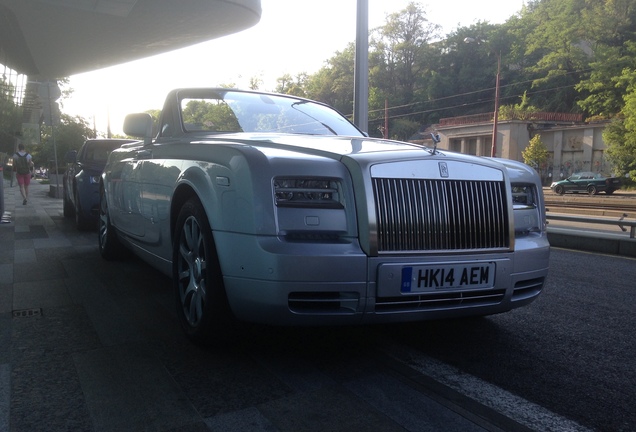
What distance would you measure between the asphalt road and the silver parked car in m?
0.31

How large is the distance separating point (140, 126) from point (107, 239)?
5.91 ft

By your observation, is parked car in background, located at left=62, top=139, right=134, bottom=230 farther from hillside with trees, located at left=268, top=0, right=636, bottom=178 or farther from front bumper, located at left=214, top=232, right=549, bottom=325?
hillside with trees, located at left=268, top=0, right=636, bottom=178

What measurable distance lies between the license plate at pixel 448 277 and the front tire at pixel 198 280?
100cm

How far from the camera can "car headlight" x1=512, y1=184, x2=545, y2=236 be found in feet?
12.1

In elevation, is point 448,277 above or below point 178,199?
below

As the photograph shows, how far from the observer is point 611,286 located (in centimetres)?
583

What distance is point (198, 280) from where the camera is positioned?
11.7 ft

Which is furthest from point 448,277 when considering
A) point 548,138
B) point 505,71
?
point 505,71

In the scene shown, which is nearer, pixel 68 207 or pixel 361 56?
pixel 361 56

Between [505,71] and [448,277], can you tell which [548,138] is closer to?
[505,71]

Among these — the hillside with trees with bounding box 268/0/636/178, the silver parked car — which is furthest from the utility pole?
the hillside with trees with bounding box 268/0/636/178

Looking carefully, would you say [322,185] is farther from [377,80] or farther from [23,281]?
[377,80]

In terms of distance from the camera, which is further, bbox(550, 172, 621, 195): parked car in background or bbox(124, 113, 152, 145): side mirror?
bbox(550, 172, 621, 195): parked car in background

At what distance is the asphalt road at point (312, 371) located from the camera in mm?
2666
